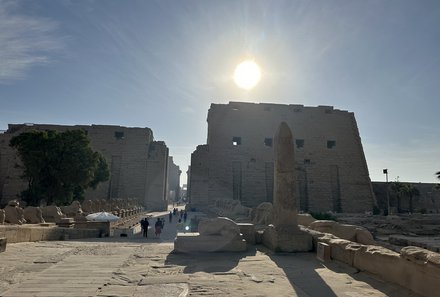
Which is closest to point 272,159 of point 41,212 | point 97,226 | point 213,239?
point 97,226

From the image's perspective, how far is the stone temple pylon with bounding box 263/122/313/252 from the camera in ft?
19.3

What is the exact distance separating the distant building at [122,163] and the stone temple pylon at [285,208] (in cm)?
2925

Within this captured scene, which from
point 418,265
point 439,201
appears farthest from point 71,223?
point 439,201

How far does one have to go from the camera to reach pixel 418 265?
3.23m

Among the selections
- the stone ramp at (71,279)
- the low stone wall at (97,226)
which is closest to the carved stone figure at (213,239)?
the stone ramp at (71,279)

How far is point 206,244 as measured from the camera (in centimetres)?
578

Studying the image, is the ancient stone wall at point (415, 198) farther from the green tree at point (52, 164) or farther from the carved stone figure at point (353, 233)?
the green tree at point (52, 164)

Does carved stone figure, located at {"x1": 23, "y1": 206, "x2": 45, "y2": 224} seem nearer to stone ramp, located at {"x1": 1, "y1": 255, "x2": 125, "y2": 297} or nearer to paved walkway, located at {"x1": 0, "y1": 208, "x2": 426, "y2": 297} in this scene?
paved walkway, located at {"x1": 0, "y1": 208, "x2": 426, "y2": 297}

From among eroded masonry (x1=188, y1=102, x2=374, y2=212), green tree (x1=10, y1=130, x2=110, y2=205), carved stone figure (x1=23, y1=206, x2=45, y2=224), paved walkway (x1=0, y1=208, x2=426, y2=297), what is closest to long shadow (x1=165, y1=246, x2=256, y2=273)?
paved walkway (x1=0, y1=208, x2=426, y2=297)

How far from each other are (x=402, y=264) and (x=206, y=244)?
3341mm

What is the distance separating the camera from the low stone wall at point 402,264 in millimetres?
3062

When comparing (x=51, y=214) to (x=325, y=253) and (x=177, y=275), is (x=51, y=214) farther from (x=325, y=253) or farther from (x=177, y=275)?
(x=325, y=253)

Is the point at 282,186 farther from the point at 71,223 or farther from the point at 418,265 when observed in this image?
the point at 71,223

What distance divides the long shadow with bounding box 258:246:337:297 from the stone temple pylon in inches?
8.6
